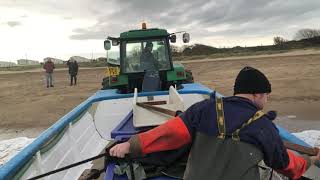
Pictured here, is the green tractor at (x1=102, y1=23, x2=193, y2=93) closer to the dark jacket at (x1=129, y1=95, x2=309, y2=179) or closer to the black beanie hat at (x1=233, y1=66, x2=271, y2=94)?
the dark jacket at (x1=129, y1=95, x2=309, y2=179)

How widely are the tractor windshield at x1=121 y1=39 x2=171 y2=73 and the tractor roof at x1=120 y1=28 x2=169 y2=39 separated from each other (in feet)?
0.50

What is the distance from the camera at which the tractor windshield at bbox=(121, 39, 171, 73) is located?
1077 cm

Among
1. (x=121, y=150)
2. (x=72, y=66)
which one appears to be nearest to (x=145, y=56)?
(x=121, y=150)

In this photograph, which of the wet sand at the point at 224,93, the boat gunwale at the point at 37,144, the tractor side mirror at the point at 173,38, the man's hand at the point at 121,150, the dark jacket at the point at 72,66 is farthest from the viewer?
the dark jacket at the point at 72,66

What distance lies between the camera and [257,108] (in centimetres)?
301

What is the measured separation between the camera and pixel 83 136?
7.04m

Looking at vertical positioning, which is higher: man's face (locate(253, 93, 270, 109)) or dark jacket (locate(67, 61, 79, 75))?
dark jacket (locate(67, 61, 79, 75))

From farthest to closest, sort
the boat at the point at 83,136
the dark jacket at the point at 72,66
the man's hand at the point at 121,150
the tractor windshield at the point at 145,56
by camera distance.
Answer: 1. the dark jacket at the point at 72,66
2. the tractor windshield at the point at 145,56
3. the boat at the point at 83,136
4. the man's hand at the point at 121,150

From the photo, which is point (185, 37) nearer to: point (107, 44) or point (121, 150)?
point (107, 44)

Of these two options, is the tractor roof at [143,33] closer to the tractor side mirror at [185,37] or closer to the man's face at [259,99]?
the tractor side mirror at [185,37]

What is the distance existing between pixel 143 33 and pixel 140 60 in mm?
607

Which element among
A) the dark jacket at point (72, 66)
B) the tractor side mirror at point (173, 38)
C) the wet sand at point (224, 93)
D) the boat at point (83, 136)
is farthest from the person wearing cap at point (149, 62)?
the dark jacket at point (72, 66)

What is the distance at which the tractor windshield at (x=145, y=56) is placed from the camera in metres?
10.8

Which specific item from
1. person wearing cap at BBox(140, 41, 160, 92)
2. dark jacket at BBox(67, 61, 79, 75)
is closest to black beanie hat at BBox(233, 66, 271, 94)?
person wearing cap at BBox(140, 41, 160, 92)
